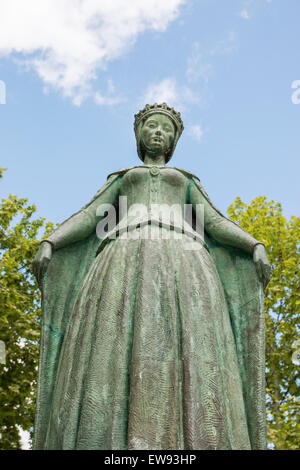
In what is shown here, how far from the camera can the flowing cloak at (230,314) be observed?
502 centimetres

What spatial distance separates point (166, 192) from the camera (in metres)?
6.08

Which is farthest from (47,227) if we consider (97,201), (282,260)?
(97,201)

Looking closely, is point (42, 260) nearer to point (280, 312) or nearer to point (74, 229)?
point (74, 229)

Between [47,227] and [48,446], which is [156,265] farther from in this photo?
[47,227]

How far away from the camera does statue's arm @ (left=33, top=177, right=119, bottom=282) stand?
18.1ft

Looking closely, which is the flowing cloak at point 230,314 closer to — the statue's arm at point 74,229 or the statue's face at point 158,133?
the statue's arm at point 74,229

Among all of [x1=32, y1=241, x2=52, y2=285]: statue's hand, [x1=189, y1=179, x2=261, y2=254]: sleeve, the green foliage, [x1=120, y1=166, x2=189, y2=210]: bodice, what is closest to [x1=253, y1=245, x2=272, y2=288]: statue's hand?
[x1=189, y1=179, x2=261, y2=254]: sleeve

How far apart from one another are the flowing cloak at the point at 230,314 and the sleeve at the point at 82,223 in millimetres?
58

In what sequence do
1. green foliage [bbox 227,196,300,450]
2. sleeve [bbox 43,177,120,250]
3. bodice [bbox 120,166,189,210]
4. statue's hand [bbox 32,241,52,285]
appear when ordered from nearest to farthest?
statue's hand [bbox 32,241,52,285]
sleeve [bbox 43,177,120,250]
bodice [bbox 120,166,189,210]
green foliage [bbox 227,196,300,450]

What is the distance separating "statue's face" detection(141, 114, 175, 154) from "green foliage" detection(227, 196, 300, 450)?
9513 millimetres

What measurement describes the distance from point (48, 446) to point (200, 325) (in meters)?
1.55

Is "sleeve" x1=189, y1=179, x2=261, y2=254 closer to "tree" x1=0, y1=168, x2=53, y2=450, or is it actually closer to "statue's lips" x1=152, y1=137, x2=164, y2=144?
"statue's lips" x1=152, y1=137, x2=164, y2=144

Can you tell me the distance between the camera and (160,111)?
6637 mm

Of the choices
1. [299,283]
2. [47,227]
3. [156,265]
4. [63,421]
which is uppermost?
[47,227]
